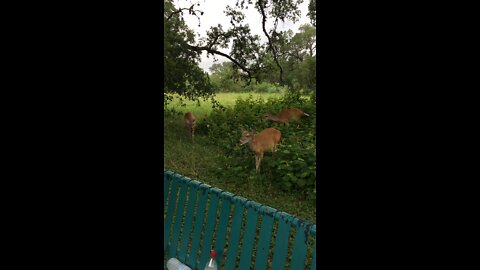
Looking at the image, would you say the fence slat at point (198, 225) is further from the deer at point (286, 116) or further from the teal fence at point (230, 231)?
the deer at point (286, 116)

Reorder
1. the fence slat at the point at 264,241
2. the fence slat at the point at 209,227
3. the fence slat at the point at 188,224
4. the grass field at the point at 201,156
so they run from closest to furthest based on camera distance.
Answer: the fence slat at the point at 264,241 → the fence slat at the point at 209,227 → the fence slat at the point at 188,224 → the grass field at the point at 201,156

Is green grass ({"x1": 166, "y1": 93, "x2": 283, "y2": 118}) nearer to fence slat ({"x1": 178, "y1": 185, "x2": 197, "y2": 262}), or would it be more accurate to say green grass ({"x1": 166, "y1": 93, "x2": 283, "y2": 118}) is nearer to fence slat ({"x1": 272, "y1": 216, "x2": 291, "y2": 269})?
fence slat ({"x1": 178, "y1": 185, "x2": 197, "y2": 262})

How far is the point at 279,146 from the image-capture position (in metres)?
2.78

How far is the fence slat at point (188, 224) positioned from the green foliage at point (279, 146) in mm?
1024

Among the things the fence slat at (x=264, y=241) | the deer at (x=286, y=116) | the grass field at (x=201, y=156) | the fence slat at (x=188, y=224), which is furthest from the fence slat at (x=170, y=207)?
the deer at (x=286, y=116)

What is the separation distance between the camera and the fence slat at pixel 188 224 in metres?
1.64

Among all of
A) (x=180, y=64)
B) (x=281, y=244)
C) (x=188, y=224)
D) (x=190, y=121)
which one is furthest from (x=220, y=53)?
(x=281, y=244)

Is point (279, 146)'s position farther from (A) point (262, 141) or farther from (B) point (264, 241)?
(B) point (264, 241)

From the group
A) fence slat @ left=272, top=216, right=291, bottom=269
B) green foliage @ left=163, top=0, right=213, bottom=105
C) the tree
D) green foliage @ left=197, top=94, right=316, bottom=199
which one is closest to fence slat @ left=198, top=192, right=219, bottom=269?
fence slat @ left=272, top=216, right=291, bottom=269

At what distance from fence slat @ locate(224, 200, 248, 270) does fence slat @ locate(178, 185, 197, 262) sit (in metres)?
0.23

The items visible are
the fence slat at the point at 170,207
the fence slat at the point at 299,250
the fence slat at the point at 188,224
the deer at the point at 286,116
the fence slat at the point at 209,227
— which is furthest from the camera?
the deer at the point at 286,116
